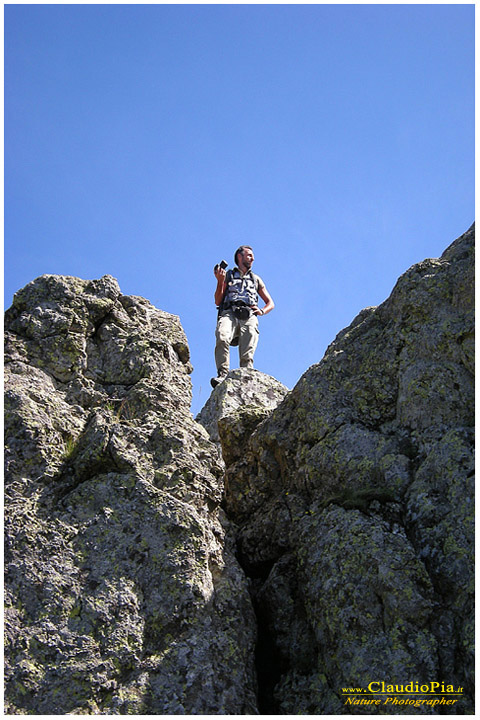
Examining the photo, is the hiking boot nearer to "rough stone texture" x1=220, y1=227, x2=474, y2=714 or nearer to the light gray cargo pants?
the light gray cargo pants

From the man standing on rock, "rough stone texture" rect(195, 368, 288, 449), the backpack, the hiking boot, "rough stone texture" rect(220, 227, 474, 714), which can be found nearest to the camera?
"rough stone texture" rect(220, 227, 474, 714)

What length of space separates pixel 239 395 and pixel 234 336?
4.41m

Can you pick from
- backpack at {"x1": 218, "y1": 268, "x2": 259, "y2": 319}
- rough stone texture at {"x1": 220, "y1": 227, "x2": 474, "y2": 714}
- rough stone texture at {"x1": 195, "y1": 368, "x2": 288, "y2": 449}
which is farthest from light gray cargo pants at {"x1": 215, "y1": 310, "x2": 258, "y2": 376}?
rough stone texture at {"x1": 220, "y1": 227, "x2": 474, "y2": 714}

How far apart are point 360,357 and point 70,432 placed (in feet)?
14.9

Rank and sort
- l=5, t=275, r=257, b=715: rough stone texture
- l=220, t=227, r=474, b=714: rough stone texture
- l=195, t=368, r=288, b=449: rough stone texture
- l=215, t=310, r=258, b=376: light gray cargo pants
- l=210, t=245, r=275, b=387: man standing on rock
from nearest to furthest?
l=5, t=275, r=257, b=715: rough stone texture, l=220, t=227, r=474, b=714: rough stone texture, l=195, t=368, r=288, b=449: rough stone texture, l=215, t=310, r=258, b=376: light gray cargo pants, l=210, t=245, r=275, b=387: man standing on rock

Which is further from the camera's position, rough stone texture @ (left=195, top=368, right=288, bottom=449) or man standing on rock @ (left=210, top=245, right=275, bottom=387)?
man standing on rock @ (left=210, top=245, right=275, bottom=387)

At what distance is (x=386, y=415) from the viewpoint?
10.2 meters

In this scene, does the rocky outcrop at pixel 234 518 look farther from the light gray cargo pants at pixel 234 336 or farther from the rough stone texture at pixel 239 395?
the light gray cargo pants at pixel 234 336

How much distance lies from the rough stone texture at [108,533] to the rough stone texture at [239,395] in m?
3.16

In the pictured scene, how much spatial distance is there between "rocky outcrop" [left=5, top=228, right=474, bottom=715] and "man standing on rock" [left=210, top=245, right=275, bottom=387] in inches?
259

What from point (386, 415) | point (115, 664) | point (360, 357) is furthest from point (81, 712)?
point (360, 357)

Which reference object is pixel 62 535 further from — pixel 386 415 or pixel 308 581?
pixel 386 415

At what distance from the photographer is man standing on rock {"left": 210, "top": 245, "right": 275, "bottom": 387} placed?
1853 cm

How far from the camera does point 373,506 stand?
8906 mm
